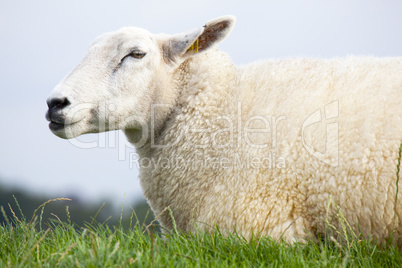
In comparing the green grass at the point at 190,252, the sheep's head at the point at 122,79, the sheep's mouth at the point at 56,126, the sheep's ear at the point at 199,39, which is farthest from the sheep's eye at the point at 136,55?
the green grass at the point at 190,252

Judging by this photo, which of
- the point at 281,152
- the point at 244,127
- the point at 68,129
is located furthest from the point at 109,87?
the point at 281,152

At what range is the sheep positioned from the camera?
10.5 ft

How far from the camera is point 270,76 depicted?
3764 mm

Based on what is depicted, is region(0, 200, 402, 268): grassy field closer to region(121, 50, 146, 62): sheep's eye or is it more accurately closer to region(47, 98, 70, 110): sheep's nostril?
region(47, 98, 70, 110): sheep's nostril

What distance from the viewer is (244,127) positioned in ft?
11.7

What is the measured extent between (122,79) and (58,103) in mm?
565

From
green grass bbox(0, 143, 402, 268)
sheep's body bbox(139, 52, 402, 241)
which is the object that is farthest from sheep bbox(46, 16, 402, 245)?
green grass bbox(0, 143, 402, 268)

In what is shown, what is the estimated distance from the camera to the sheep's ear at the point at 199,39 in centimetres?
377

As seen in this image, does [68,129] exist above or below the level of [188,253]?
above

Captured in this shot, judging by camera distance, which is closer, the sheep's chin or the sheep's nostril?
the sheep's nostril

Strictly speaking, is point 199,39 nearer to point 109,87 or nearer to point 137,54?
point 137,54

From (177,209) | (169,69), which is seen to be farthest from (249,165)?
(169,69)

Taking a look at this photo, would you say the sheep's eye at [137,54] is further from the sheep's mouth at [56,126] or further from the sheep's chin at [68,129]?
the sheep's mouth at [56,126]

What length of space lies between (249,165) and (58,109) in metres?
1.60
